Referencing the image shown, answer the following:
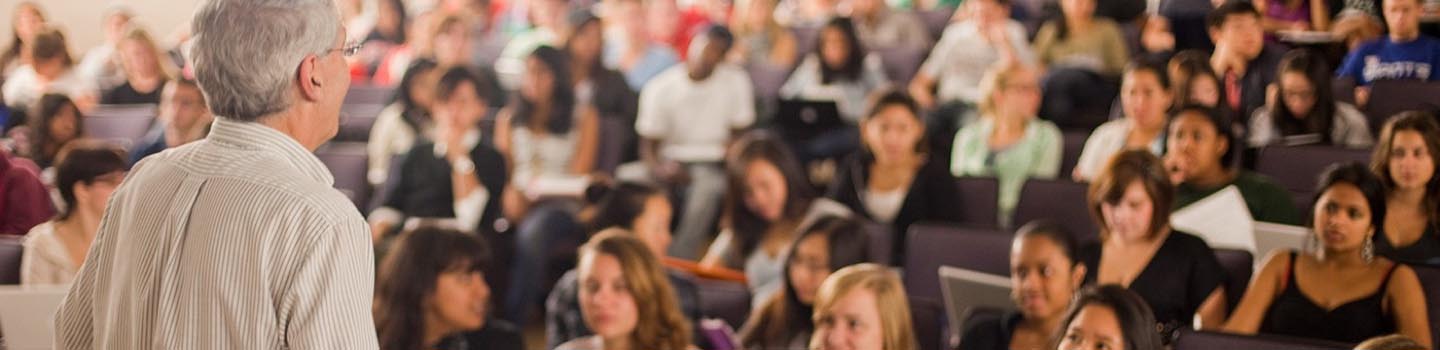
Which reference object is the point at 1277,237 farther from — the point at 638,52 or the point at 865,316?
the point at 638,52

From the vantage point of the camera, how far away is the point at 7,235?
15.5 feet

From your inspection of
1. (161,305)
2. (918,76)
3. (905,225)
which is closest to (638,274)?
(905,225)

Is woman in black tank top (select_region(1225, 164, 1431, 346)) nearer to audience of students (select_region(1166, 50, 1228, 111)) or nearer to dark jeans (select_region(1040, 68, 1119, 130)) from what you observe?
audience of students (select_region(1166, 50, 1228, 111))

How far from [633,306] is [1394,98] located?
273 cm

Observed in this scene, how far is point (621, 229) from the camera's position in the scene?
4.56 m

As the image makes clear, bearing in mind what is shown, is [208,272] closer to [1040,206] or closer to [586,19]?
[1040,206]

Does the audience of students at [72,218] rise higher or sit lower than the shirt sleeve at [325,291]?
lower

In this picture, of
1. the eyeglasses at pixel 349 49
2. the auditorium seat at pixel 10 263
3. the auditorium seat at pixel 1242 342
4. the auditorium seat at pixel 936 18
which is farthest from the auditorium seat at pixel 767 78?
the eyeglasses at pixel 349 49

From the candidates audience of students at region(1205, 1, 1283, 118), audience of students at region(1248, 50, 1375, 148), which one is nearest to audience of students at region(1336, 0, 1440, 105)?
audience of students at region(1248, 50, 1375, 148)

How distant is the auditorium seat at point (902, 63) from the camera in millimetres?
7879

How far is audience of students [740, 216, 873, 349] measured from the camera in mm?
4207

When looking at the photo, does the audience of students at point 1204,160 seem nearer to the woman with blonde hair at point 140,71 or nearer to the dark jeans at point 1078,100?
the dark jeans at point 1078,100

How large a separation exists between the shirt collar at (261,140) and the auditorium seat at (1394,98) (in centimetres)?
420

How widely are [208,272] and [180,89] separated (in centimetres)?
453
